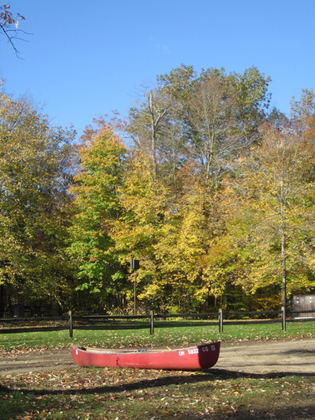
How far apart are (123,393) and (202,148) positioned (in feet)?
98.7

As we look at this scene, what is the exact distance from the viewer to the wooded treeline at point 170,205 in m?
21.6

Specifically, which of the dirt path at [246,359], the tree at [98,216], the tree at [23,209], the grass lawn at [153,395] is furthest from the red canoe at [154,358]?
the tree at [98,216]

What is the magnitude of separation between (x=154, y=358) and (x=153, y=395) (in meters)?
1.89

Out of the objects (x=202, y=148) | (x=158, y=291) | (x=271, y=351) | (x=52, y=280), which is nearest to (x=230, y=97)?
(x=202, y=148)

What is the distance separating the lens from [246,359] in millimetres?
11805

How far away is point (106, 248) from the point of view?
29594mm

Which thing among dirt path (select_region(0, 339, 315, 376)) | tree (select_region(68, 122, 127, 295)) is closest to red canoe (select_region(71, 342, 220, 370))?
dirt path (select_region(0, 339, 315, 376))

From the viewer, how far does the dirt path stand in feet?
34.3

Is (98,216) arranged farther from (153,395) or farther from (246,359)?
(153,395)

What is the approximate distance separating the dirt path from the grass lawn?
777mm

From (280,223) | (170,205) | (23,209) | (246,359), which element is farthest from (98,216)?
(246,359)

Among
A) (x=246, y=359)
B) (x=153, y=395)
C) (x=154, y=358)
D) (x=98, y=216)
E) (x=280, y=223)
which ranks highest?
(x=98, y=216)

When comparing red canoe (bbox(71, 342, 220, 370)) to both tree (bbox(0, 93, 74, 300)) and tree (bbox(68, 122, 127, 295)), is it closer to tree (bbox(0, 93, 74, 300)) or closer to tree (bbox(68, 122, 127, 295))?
tree (bbox(0, 93, 74, 300))

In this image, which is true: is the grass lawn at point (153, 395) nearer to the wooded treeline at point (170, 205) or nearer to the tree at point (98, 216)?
the wooded treeline at point (170, 205)
